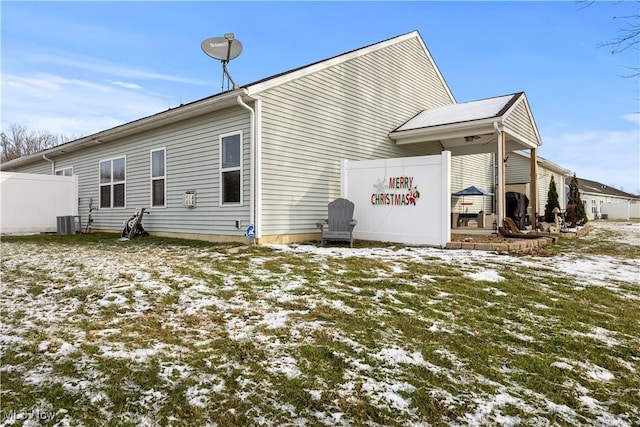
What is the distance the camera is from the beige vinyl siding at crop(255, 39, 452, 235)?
8492mm

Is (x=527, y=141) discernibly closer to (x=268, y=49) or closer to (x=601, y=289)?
(x=601, y=289)

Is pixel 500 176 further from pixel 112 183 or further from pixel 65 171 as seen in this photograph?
pixel 65 171

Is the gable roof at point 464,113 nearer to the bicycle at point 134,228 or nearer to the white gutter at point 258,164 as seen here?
the white gutter at point 258,164

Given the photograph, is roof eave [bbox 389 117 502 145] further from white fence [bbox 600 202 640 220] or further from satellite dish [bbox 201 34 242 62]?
white fence [bbox 600 202 640 220]

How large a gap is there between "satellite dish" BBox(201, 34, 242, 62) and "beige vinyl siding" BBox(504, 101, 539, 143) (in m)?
6.78

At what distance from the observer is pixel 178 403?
2115mm

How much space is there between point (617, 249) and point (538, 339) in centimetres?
705

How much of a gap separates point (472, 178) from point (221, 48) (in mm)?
11495

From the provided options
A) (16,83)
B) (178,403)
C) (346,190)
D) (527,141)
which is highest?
(16,83)

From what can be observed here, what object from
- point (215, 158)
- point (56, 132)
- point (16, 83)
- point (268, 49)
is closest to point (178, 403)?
point (215, 158)

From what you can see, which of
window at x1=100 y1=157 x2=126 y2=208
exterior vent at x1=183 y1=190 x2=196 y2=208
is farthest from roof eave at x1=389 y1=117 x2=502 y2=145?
window at x1=100 y1=157 x2=126 y2=208

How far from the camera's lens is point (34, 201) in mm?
12945

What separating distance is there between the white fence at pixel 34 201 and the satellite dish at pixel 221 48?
779cm

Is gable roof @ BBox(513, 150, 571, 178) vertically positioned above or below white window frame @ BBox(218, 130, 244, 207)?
above
